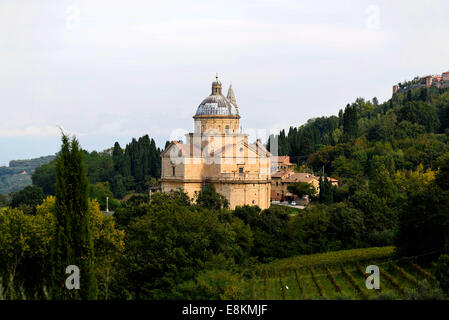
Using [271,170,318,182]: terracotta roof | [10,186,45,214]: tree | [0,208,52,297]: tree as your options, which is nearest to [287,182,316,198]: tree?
[271,170,318,182]: terracotta roof

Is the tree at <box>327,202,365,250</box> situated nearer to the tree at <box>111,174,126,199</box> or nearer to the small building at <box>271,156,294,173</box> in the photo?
the small building at <box>271,156,294,173</box>

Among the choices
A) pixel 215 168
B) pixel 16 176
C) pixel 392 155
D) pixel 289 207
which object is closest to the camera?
pixel 215 168

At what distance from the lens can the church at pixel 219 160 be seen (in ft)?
124

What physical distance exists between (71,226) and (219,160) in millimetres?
25705

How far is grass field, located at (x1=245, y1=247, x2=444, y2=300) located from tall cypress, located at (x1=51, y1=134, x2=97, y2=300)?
7.22m

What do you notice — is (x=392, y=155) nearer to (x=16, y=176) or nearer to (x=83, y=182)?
(x=83, y=182)

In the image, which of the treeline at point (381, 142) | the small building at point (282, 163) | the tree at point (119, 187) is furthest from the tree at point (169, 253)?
the tree at point (119, 187)

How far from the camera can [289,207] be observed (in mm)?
49406

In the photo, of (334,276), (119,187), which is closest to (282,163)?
(119,187)

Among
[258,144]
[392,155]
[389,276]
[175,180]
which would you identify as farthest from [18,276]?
[392,155]

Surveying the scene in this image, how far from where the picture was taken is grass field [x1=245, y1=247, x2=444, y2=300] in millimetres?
21016

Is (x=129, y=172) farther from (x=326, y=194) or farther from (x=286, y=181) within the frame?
(x=326, y=194)
